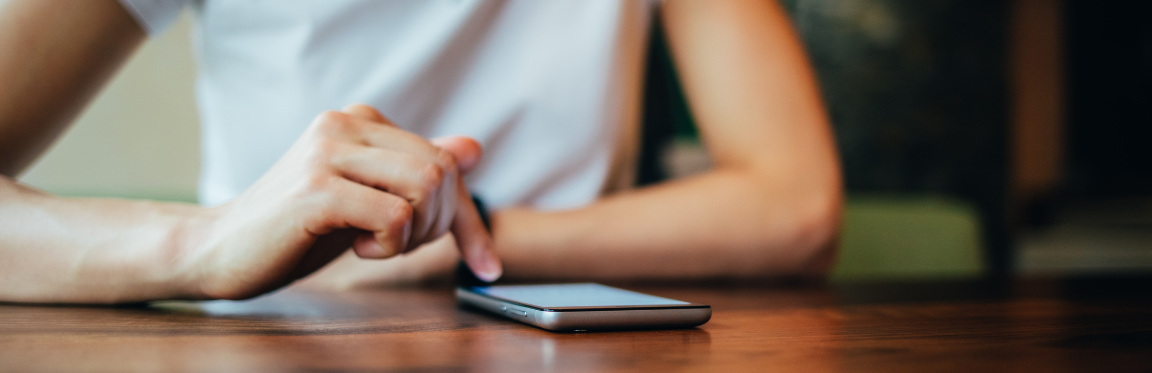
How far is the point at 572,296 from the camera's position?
1.28ft

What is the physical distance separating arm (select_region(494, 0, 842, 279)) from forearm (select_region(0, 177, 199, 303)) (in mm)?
289

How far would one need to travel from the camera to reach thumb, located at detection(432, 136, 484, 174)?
19.3 inches

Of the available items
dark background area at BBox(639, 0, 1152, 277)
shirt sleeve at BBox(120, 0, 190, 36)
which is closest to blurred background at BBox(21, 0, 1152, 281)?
dark background area at BBox(639, 0, 1152, 277)

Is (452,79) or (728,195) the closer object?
(728,195)

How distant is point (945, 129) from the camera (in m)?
2.46

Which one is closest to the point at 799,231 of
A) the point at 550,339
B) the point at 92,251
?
the point at 550,339

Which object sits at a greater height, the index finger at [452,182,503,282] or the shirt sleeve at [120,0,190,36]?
the shirt sleeve at [120,0,190,36]

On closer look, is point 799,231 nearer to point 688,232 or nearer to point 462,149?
point 688,232

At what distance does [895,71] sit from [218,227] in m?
2.44

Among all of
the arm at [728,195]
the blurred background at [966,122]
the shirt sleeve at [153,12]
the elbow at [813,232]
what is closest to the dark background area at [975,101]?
the blurred background at [966,122]

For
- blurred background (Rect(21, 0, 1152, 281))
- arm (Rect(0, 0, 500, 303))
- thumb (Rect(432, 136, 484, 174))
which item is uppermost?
blurred background (Rect(21, 0, 1152, 281))

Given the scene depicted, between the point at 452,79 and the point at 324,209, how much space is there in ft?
1.49

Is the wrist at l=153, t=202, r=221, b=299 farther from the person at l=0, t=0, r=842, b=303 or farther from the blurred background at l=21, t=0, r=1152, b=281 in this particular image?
the blurred background at l=21, t=0, r=1152, b=281

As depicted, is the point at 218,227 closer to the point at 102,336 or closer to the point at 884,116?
the point at 102,336
